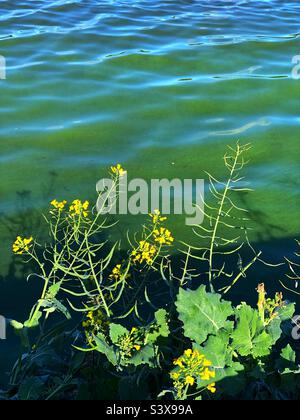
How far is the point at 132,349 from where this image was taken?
190cm

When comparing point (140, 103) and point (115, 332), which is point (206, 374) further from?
point (140, 103)

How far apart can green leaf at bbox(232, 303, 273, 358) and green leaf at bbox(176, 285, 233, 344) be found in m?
0.05

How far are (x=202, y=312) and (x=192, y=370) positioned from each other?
0.31m

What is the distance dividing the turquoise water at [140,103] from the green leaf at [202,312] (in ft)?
3.41

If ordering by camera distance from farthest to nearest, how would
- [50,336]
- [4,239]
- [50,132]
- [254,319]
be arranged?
[50,132], [4,239], [50,336], [254,319]

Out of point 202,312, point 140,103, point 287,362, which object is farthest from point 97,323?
point 140,103

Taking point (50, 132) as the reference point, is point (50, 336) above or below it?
below

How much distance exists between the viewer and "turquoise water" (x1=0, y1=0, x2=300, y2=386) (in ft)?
11.7

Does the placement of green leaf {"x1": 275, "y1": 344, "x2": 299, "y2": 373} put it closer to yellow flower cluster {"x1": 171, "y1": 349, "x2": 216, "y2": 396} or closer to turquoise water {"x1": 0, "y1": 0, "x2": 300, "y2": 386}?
yellow flower cluster {"x1": 171, "y1": 349, "x2": 216, "y2": 396}

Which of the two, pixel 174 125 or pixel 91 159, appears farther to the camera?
pixel 174 125

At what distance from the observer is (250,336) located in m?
1.82
